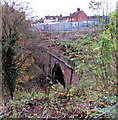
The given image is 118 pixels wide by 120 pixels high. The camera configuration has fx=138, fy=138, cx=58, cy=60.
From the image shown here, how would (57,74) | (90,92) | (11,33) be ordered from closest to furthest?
(90,92), (11,33), (57,74)

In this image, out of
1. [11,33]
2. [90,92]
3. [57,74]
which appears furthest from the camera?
[57,74]

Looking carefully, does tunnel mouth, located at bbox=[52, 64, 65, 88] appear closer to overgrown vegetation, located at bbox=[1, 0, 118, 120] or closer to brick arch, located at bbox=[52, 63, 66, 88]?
brick arch, located at bbox=[52, 63, 66, 88]

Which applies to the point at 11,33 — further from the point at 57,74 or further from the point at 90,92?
the point at 90,92

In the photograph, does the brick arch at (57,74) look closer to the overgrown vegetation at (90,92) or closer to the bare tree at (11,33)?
the bare tree at (11,33)

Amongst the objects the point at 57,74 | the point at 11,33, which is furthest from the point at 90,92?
the point at 57,74

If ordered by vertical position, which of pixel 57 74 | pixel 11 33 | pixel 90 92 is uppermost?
pixel 11 33

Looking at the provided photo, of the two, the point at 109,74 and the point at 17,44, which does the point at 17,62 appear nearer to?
the point at 17,44

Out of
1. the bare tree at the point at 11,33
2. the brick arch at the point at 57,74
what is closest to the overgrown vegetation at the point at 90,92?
the bare tree at the point at 11,33

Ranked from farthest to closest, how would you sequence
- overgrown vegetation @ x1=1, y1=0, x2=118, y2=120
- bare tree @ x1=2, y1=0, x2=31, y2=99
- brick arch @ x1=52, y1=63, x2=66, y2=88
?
brick arch @ x1=52, y1=63, x2=66, y2=88, bare tree @ x1=2, y1=0, x2=31, y2=99, overgrown vegetation @ x1=1, y1=0, x2=118, y2=120

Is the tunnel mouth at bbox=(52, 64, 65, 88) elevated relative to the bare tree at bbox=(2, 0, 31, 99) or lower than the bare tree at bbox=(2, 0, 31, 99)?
lower

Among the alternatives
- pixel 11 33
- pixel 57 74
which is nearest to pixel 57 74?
pixel 57 74

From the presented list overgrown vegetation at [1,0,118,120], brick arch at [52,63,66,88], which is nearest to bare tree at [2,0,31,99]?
brick arch at [52,63,66,88]

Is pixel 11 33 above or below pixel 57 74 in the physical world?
above

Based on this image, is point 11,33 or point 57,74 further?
point 57,74
